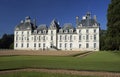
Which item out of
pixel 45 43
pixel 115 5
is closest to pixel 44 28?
pixel 45 43

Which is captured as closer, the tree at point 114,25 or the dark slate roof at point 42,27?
the tree at point 114,25

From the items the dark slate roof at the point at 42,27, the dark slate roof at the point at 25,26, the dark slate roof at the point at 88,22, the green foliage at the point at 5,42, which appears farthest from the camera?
the green foliage at the point at 5,42

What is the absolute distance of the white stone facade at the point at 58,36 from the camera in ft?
201

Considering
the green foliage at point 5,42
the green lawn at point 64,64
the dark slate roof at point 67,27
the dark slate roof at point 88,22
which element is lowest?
the green lawn at point 64,64

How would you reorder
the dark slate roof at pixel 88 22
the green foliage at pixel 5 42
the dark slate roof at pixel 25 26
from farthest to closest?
the green foliage at pixel 5 42 < the dark slate roof at pixel 25 26 < the dark slate roof at pixel 88 22

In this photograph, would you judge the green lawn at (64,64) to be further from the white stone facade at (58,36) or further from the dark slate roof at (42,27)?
the dark slate roof at (42,27)

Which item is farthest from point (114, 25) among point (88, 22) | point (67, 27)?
point (67, 27)

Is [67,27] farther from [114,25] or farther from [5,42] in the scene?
[114,25]

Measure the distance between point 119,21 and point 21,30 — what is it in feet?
158

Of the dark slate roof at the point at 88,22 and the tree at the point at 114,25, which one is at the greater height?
the dark slate roof at the point at 88,22

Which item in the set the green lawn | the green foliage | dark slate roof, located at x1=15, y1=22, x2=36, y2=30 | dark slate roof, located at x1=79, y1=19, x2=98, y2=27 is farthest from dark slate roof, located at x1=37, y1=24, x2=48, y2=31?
the green lawn

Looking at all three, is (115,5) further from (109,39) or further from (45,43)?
(45,43)

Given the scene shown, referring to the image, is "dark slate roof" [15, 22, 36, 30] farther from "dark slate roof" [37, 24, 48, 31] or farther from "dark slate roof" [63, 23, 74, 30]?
"dark slate roof" [63, 23, 74, 30]

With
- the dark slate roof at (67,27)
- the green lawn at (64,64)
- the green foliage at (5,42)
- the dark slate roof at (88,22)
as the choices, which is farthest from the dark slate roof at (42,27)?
the green lawn at (64,64)
